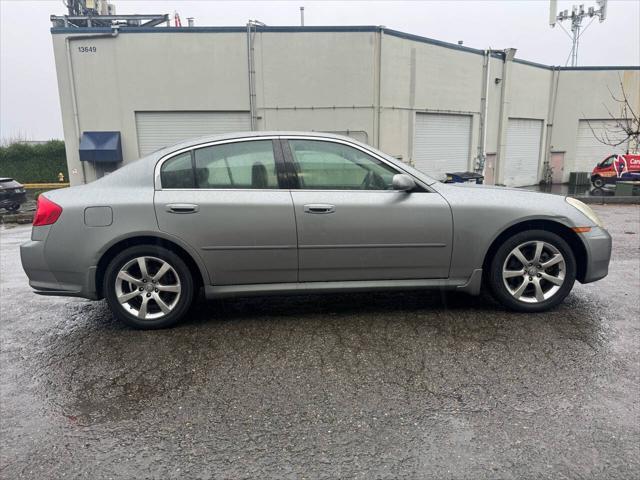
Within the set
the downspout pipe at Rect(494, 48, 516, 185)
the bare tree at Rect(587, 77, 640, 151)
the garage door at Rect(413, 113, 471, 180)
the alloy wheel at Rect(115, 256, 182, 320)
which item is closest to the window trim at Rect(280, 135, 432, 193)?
the alloy wheel at Rect(115, 256, 182, 320)

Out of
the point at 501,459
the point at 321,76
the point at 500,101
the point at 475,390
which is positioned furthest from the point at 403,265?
the point at 500,101

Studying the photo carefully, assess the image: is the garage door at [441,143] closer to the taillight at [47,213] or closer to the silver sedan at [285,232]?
the silver sedan at [285,232]

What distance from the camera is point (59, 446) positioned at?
2.47m

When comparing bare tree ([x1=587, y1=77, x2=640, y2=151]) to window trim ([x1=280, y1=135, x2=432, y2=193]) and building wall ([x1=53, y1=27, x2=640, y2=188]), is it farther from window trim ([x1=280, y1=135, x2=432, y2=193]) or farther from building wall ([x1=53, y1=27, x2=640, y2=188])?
window trim ([x1=280, y1=135, x2=432, y2=193])

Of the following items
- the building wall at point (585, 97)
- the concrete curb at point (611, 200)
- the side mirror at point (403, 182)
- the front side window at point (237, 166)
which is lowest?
the concrete curb at point (611, 200)

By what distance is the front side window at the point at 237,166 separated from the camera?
3.96 m

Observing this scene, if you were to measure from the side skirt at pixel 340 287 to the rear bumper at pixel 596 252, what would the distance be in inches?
38.5

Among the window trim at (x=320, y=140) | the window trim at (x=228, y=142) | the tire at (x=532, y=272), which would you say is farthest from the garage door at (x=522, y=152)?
the window trim at (x=228, y=142)

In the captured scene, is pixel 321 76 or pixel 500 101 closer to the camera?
pixel 321 76

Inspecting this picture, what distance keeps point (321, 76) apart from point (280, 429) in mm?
13746

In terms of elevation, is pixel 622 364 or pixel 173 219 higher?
pixel 173 219

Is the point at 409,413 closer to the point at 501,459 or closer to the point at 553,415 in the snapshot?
the point at 501,459

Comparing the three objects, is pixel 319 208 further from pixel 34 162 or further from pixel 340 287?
pixel 34 162

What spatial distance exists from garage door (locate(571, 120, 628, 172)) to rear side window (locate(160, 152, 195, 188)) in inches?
952
